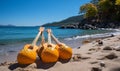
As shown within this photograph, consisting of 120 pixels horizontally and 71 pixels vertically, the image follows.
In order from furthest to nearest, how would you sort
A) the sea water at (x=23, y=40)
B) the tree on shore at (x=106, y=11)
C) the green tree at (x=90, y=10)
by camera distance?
the green tree at (x=90, y=10) → the tree on shore at (x=106, y=11) → the sea water at (x=23, y=40)

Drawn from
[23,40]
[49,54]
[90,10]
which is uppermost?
[90,10]

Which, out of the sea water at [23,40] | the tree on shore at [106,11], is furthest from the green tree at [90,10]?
the sea water at [23,40]

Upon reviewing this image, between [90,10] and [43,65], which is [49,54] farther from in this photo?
[90,10]

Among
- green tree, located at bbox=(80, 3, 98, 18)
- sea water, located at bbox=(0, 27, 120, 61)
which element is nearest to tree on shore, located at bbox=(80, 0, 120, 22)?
green tree, located at bbox=(80, 3, 98, 18)

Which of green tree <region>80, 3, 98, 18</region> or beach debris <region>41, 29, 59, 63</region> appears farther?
green tree <region>80, 3, 98, 18</region>

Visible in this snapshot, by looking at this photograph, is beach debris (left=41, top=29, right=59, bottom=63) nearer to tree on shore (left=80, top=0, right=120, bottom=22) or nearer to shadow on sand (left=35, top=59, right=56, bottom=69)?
shadow on sand (left=35, top=59, right=56, bottom=69)

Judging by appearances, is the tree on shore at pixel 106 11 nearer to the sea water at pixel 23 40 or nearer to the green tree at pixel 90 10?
the green tree at pixel 90 10

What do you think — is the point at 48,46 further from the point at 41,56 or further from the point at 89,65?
the point at 89,65

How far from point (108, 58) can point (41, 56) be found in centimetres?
144

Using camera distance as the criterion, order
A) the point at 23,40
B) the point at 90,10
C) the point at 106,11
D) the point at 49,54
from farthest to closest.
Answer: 1. the point at 90,10
2. the point at 106,11
3. the point at 23,40
4. the point at 49,54

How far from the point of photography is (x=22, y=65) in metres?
5.12

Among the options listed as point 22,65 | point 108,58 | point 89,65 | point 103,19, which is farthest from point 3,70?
point 103,19

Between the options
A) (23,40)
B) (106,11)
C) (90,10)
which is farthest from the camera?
(90,10)

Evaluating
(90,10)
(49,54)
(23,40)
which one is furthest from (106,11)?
(49,54)
